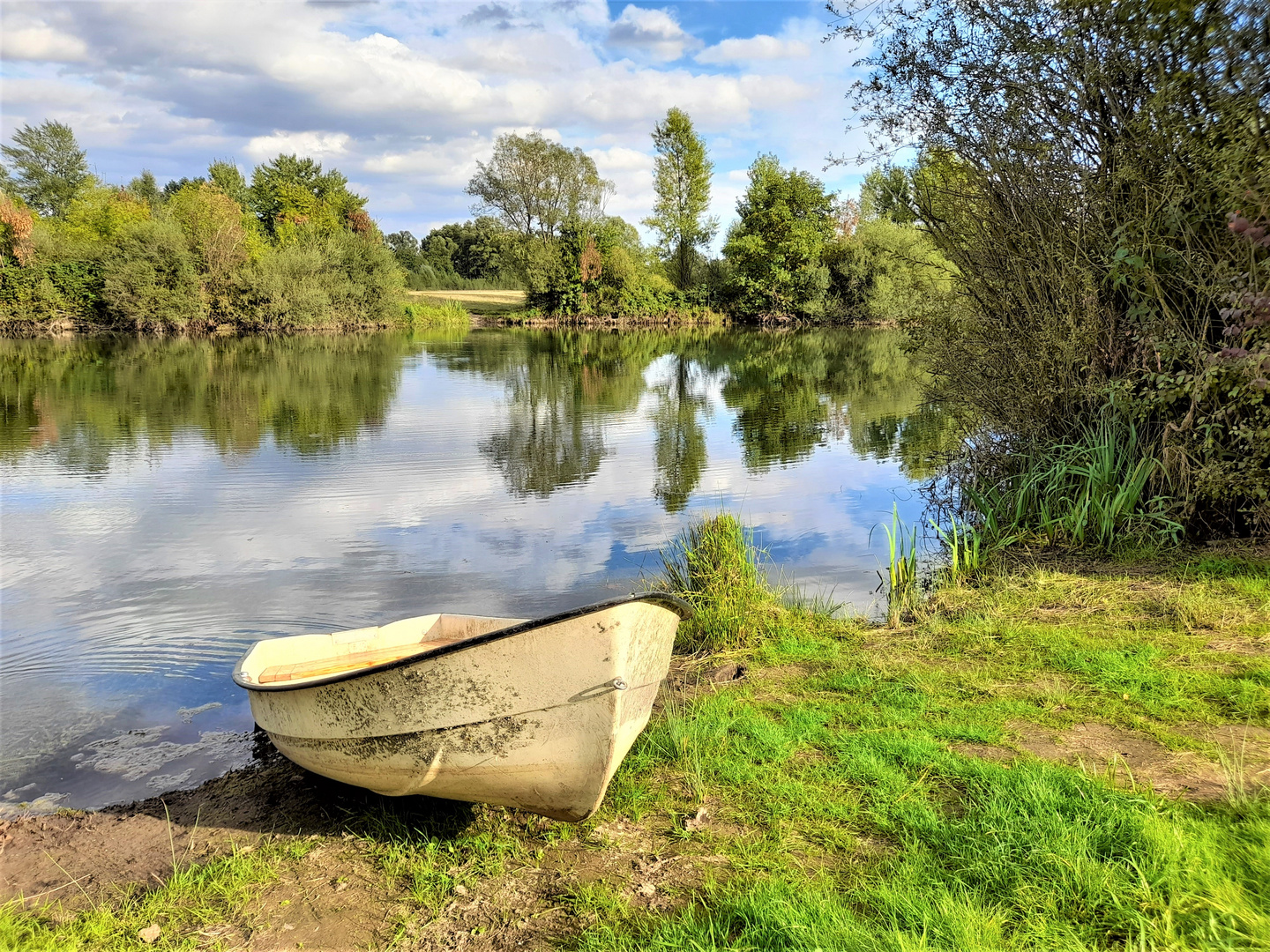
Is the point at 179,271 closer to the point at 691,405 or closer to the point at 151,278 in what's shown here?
the point at 151,278

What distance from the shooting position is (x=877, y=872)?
3.13 m

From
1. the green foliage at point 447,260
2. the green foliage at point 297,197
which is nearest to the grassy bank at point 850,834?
the green foliage at point 297,197

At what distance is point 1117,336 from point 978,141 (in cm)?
269

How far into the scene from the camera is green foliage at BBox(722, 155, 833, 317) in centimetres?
5500

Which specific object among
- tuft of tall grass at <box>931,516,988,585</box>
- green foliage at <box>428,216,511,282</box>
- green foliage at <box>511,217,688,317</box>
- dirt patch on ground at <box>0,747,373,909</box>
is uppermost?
green foliage at <box>428,216,511,282</box>

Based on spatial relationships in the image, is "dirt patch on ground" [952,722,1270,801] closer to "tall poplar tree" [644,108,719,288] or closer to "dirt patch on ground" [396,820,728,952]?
"dirt patch on ground" [396,820,728,952]

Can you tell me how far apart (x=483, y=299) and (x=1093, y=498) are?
7450cm

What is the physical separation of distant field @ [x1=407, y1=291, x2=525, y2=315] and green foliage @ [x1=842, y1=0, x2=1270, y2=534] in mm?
59794

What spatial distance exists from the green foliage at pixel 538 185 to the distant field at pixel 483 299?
8130 mm

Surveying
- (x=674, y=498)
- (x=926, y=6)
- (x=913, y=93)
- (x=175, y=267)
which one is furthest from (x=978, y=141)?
(x=175, y=267)

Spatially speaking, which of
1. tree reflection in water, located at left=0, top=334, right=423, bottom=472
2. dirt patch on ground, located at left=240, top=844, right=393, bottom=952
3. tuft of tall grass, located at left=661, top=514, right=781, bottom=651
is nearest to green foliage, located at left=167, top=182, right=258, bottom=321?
tree reflection in water, located at left=0, top=334, right=423, bottom=472

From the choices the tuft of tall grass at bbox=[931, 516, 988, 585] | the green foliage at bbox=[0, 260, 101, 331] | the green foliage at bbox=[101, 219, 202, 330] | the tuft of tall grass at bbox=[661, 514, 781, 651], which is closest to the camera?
the tuft of tall grass at bbox=[661, 514, 781, 651]

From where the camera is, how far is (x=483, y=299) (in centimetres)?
7744

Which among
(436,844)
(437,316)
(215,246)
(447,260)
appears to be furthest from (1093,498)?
(447,260)
